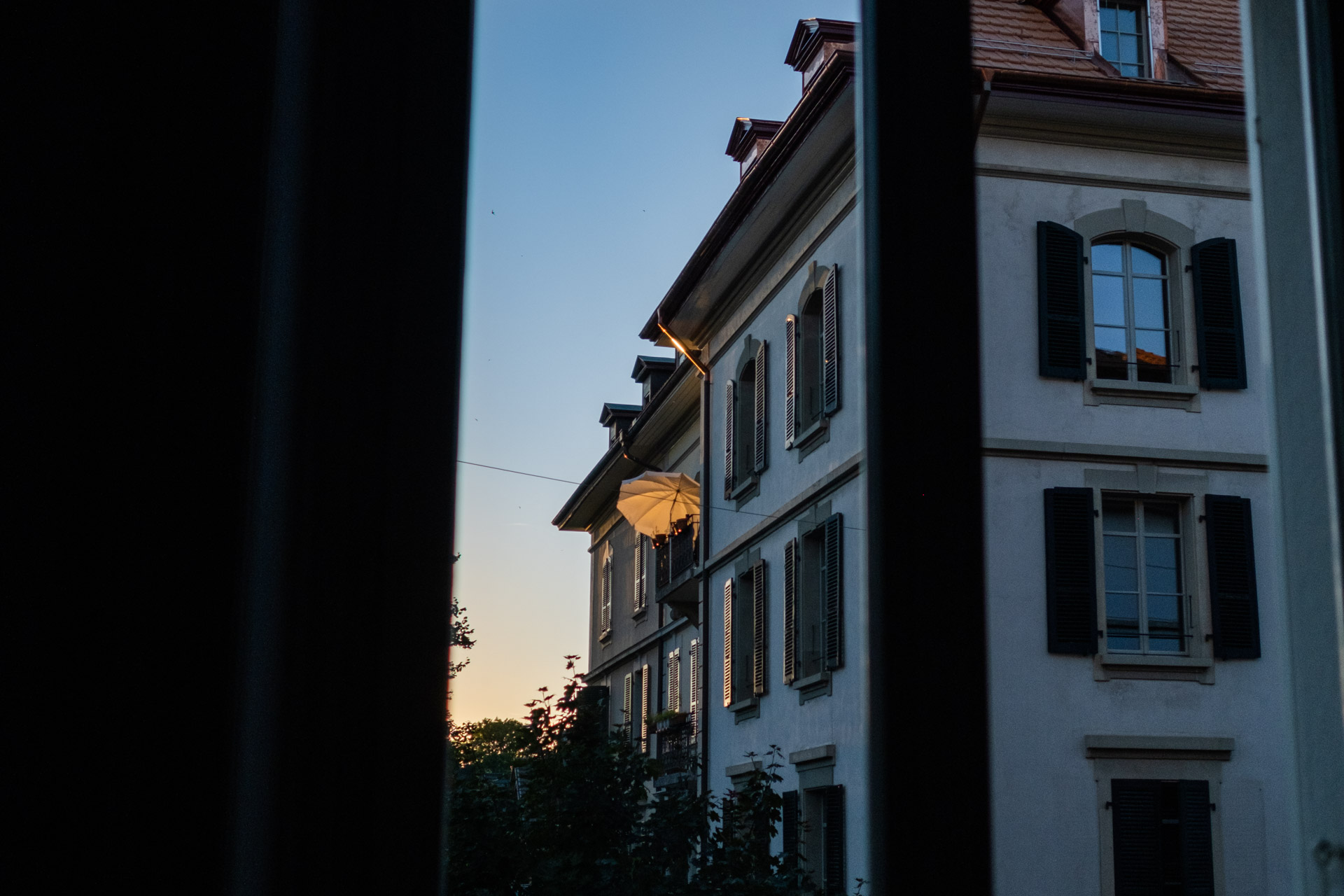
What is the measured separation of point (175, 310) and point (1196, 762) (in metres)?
11.4

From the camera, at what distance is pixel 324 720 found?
1107mm

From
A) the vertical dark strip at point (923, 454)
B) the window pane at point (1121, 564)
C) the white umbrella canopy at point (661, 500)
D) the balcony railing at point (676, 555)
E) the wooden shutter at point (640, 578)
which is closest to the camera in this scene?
the vertical dark strip at point (923, 454)

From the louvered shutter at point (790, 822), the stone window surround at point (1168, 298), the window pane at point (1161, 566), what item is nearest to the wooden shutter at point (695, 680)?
the window pane at point (1161, 566)

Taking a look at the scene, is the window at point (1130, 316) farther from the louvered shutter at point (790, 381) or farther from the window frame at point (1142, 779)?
the window frame at point (1142, 779)

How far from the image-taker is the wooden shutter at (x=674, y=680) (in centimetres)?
2016

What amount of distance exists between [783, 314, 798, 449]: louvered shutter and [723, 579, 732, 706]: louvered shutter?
2.55 m

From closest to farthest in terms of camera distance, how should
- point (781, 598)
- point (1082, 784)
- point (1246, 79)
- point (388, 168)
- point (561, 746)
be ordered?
point (388, 168) → point (1246, 79) → point (561, 746) → point (1082, 784) → point (781, 598)

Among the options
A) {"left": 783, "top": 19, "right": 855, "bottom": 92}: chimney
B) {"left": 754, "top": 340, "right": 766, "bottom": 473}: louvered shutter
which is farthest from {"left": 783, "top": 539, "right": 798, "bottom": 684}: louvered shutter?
{"left": 783, "top": 19, "right": 855, "bottom": 92}: chimney

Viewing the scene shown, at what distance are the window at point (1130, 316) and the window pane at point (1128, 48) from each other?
2019 millimetres

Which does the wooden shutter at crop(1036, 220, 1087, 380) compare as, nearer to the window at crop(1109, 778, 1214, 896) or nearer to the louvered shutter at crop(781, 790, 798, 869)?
the window at crop(1109, 778, 1214, 896)

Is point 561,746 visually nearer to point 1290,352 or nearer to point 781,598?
point 1290,352

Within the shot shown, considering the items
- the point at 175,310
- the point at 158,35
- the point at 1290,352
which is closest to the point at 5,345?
the point at 175,310

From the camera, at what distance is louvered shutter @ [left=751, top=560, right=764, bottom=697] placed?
14.7 metres

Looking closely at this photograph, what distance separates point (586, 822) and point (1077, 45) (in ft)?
32.5
